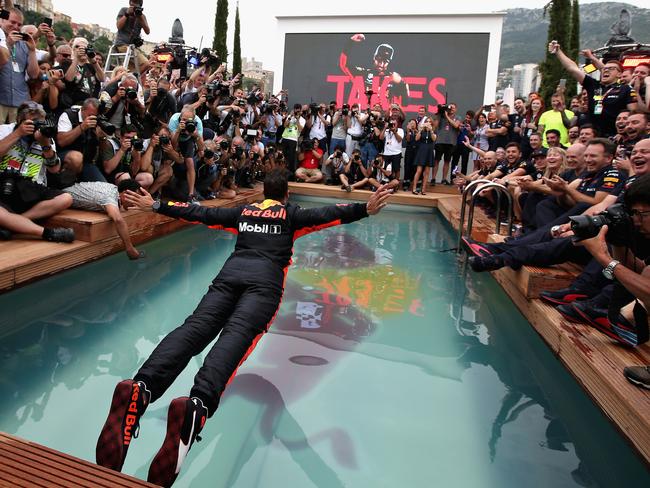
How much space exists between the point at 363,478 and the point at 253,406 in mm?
742

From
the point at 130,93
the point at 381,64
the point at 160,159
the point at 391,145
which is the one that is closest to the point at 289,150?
the point at 391,145

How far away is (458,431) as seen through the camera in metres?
2.54

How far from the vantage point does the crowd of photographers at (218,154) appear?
268 cm

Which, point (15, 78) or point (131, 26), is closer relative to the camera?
point (15, 78)

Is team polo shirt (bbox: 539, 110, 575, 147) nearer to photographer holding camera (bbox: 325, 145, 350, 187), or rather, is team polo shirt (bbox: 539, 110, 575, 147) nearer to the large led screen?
photographer holding camera (bbox: 325, 145, 350, 187)

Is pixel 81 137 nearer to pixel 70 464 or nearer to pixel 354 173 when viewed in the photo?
pixel 70 464

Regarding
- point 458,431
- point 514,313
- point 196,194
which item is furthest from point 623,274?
point 196,194

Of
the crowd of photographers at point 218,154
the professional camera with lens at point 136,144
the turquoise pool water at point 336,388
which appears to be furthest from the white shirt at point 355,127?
the turquoise pool water at point 336,388

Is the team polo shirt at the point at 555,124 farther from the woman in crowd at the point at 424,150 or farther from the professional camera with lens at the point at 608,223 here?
the professional camera with lens at the point at 608,223

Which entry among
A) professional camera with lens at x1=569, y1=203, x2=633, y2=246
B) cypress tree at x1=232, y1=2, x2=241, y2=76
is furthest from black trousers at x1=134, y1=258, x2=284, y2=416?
cypress tree at x1=232, y1=2, x2=241, y2=76

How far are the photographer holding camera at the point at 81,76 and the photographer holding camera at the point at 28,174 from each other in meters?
1.26

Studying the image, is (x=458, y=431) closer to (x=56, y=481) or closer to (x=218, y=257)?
(x=56, y=481)

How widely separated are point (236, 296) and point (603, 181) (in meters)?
2.89

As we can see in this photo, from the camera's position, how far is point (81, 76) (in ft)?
18.1
